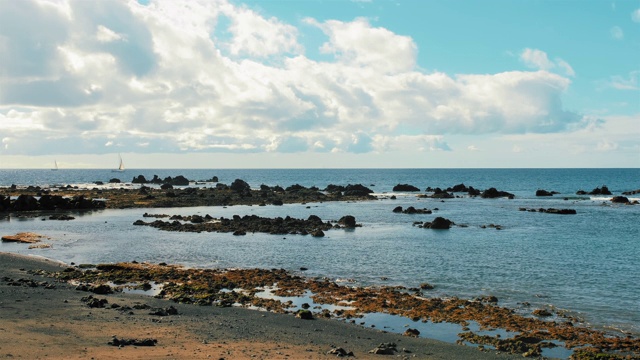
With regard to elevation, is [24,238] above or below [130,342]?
below

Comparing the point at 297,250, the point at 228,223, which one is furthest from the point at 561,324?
the point at 228,223

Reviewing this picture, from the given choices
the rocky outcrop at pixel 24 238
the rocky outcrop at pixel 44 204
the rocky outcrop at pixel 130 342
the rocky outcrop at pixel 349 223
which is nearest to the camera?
the rocky outcrop at pixel 130 342

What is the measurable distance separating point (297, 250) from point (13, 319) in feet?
108

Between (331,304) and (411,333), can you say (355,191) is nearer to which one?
(331,304)

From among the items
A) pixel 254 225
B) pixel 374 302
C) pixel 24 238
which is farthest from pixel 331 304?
pixel 24 238

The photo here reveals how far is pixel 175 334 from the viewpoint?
22.2 metres

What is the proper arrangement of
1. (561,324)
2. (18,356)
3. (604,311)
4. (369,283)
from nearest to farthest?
(18,356) → (561,324) → (604,311) → (369,283)

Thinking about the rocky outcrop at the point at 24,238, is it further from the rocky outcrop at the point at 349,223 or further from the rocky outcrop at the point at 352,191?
the rocky outcrop at the point at 352,191

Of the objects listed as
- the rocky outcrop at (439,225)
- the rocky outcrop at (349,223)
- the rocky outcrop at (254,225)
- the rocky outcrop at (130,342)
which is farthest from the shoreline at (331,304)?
the rocky outcrop at (439,225)

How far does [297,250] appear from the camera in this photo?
53.2 m

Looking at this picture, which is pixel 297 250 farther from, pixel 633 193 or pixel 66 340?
pixel 633 193

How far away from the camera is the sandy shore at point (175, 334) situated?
1923cm

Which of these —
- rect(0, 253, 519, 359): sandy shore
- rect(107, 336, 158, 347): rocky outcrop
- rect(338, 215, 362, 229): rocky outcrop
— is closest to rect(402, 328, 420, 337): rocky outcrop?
rect(0, 253, 519, 359): sandy shore

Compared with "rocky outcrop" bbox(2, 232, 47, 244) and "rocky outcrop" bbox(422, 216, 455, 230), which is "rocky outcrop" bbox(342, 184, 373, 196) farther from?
"rocky outcrop" bbox(2, 232, 47, 244)
